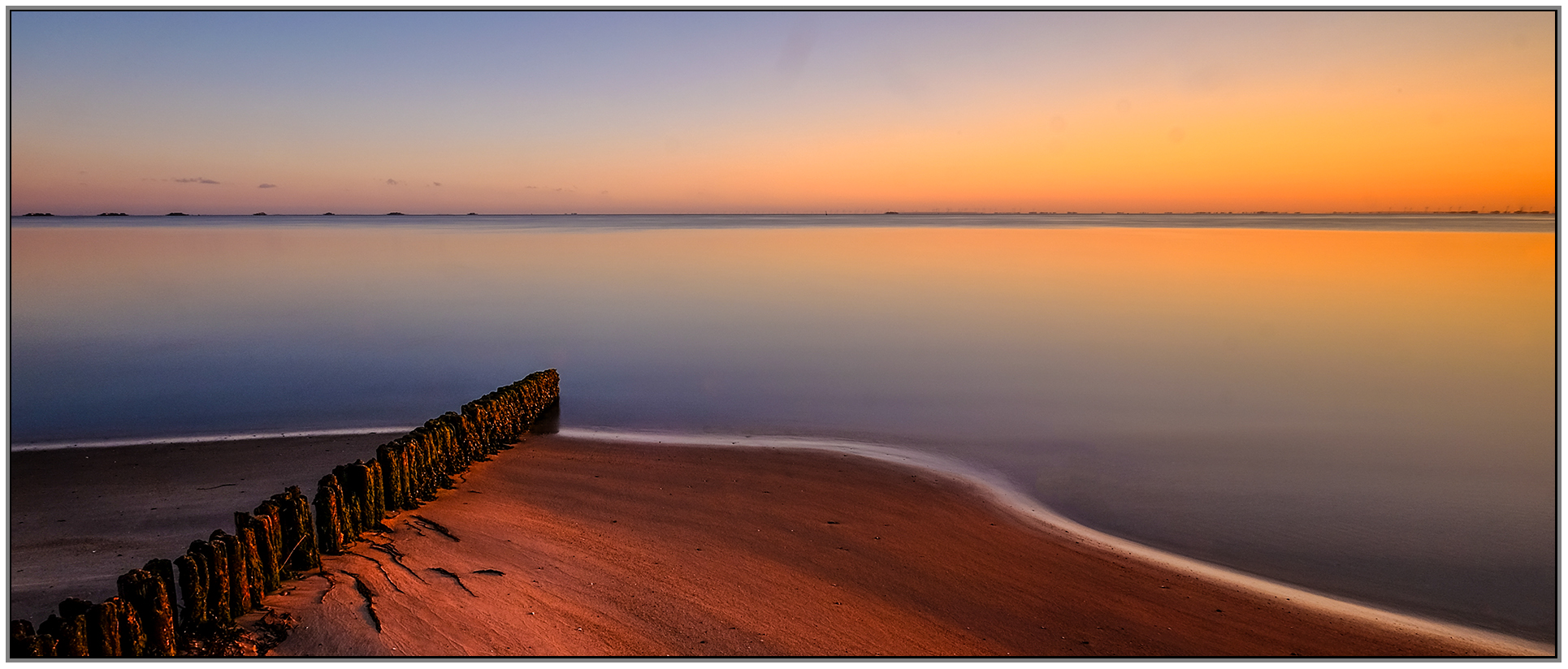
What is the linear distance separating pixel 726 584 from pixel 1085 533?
3609mm

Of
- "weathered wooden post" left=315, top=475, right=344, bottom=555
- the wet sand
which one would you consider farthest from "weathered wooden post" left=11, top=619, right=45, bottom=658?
"weathered wooden post" left=315, top=475, right=344, bottom=555

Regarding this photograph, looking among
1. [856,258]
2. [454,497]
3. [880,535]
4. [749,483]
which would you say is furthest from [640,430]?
[856,258]

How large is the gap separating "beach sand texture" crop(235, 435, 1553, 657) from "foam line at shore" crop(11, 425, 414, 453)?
11.5 ft

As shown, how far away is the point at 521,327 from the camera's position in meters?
21.8

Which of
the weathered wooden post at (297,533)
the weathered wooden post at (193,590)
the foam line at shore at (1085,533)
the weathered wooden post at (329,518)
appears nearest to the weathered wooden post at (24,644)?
the weathered wooden post at (193,590)

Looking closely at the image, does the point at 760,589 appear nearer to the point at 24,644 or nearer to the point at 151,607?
the point at 151,607

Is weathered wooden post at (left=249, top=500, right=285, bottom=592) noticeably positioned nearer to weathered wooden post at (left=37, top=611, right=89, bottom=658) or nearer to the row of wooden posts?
the row of wooden posts

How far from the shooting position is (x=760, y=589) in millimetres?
6289

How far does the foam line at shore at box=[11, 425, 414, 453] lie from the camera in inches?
405

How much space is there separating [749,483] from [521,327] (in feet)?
47.0

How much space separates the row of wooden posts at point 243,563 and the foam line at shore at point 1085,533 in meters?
3.33

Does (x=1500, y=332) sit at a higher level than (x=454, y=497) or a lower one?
higher

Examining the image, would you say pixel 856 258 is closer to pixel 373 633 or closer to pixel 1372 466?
pixel 1372 466

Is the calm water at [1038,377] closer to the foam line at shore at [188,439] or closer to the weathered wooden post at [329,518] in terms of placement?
the foam line at shore at [188,439]
